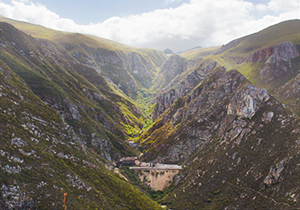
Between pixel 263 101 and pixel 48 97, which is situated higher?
pixel 48 97

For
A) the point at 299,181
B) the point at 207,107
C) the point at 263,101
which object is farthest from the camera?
the point at 207,107

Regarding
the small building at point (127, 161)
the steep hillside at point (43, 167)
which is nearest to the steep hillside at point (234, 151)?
the small building at point (127, 161)

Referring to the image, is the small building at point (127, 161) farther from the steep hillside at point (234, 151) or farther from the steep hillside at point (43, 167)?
the steep hillside at point (43, 167)

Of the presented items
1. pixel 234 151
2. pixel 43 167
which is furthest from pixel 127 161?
pixel 43 167

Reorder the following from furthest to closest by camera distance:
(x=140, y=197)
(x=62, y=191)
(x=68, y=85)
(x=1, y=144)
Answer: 1. (x=68, y=85)
2. (x=140, y=197)
3. (x=62, y=191)
4. (x=1, y=144)

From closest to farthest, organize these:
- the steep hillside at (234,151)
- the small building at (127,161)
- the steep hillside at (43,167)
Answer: the steep hillside at (43,167), the steep hillside at (234,151), the small building at (127,161)

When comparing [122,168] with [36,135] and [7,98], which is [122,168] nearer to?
[36,135]

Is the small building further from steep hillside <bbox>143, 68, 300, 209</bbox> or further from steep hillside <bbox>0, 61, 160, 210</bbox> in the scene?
steep hillside <bbox>0, 61, 160, 210</bbox>

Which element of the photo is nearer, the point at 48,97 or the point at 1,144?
the point at 1,144

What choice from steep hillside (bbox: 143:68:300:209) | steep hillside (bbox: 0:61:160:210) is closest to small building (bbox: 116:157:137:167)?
steep hillside (bbox: 143:68:300:209)

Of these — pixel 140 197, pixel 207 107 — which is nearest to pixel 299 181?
pixel 140 197
